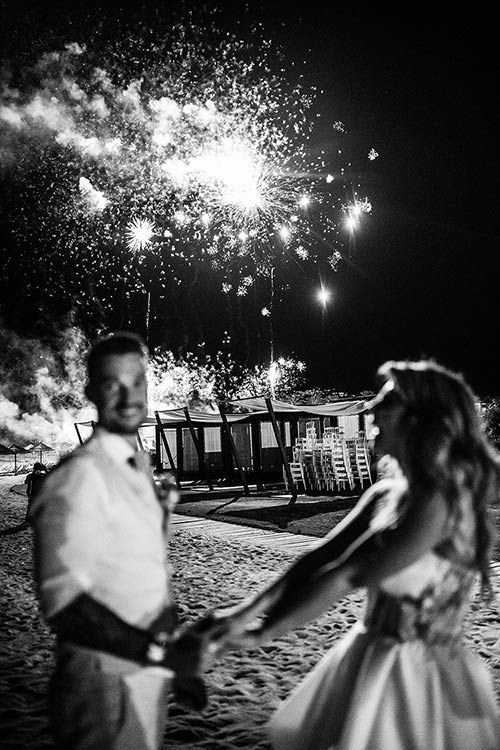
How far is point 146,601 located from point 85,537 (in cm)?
28

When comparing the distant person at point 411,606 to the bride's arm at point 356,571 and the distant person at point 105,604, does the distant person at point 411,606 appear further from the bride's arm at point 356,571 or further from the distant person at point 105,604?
the distant person at point 105,604

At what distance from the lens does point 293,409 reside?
56.2ft

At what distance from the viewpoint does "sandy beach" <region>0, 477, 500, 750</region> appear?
368 cm

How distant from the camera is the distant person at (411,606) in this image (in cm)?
183

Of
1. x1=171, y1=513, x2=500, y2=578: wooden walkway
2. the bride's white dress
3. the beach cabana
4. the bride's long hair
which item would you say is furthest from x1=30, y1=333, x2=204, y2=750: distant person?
the beach cabana

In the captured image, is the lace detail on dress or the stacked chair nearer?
the lace detail on dress

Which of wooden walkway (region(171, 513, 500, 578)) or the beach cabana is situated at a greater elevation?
the beach cabana

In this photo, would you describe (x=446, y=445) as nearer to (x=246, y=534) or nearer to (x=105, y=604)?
(x=105, y=604)

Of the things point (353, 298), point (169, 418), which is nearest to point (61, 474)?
point (169, 418)

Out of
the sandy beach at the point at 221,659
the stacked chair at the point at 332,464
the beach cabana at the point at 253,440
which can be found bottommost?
the sandy beach at the point at 221,659

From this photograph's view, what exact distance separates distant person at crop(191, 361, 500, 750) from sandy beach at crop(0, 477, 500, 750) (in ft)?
6.03

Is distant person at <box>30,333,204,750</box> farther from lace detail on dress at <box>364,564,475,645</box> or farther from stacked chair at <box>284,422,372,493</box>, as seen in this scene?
stacked chair at <box>284,422,372,493</box>

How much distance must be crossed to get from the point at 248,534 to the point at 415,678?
9.95 m

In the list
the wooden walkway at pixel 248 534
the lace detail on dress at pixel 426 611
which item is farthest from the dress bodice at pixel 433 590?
the wooden walkway at pixel 248 534
